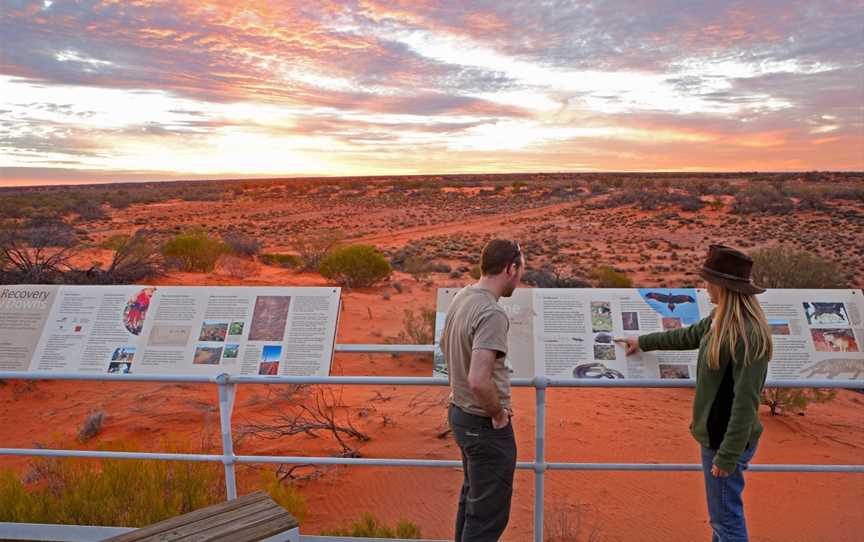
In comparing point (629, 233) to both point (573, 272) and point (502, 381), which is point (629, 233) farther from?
point (502, 381)

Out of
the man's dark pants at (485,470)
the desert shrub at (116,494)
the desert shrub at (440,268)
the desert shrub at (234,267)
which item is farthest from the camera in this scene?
the desert shrub at (440,268)

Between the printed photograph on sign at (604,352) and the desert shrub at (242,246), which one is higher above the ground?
the printed photograph on sign at (604,352)

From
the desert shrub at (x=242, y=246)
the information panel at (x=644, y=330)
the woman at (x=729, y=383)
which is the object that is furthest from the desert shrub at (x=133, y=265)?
the woman at (x=729, y=383)

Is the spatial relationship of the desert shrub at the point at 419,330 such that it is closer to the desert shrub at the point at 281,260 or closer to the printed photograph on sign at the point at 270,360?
the printed photograph on sign at the point at 270,360

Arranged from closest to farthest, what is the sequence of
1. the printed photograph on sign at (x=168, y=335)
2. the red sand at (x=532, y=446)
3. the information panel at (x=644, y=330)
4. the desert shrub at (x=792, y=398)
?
1. the information panel at (x=644, y=330)
2. the printed photograph on sign at (x=168, y=335)
3. the red sand at (x=532, y=446)
4. the desert shrub at (x=792, y=398)

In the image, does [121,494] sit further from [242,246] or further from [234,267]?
[242,246]

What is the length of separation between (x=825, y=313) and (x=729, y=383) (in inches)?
70.3

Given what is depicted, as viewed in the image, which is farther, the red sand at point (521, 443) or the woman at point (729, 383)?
the red sand at point (521, 443)

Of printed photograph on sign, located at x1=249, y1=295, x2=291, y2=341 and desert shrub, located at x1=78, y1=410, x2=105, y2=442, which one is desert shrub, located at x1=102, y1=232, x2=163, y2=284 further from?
printed photograph on sign, located at x1=249, y1=295, x2=291, y2=341

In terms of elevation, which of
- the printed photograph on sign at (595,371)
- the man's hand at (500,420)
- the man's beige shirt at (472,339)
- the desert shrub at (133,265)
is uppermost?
the man's beige shirt at (472,339)

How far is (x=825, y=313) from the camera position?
4.14 metres

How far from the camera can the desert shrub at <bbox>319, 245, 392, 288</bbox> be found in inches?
642

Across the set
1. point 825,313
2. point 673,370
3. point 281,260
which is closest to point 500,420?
point 673,370

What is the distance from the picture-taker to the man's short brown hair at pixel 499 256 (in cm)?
277
